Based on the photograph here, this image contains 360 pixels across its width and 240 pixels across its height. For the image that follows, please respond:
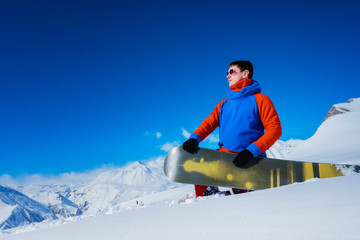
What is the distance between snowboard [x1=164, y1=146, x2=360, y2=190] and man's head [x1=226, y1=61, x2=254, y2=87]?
135cm

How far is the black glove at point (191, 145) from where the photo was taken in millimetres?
3992

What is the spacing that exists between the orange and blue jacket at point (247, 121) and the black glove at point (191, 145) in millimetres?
129

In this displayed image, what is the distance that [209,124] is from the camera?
4.45 m

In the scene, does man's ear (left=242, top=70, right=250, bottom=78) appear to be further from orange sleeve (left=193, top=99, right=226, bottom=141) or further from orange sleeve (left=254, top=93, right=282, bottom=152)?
orange sleeve (left=193, top=99, right=226, bottom=141)

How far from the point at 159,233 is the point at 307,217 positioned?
2.81ft

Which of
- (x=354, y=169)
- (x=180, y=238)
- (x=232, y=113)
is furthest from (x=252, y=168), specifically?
(x=180, y=238)

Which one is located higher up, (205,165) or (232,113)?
(232,113)

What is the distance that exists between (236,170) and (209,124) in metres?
1.04

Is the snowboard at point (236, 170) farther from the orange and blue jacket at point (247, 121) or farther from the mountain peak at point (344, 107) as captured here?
the mountain peak at point (344, 107)

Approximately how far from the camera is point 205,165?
13.1 ft

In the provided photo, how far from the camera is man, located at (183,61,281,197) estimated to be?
141 inches

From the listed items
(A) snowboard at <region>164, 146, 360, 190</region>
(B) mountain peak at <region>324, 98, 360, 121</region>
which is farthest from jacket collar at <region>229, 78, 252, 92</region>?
(B) mountain peak at <region>324, 98, 360, 121</region>

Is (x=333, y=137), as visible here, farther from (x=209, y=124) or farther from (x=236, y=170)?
(x=236, y=170)

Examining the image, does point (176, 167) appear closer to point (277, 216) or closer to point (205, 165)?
point (205, 165)
